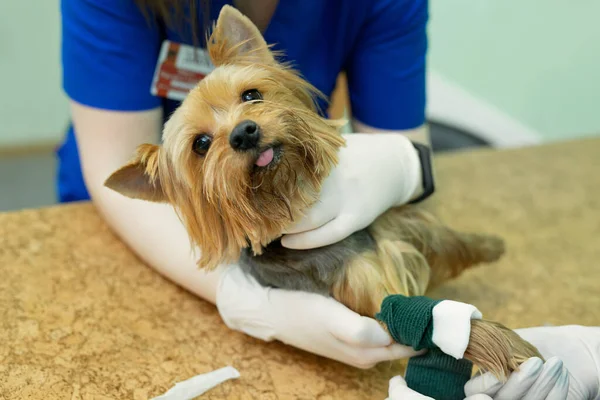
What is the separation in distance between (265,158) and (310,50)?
1.62ft

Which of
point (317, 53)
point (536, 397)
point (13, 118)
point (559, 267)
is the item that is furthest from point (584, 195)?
point (13, 118)

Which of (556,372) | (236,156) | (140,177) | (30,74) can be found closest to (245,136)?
(236,156)

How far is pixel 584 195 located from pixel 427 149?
692 millimetres

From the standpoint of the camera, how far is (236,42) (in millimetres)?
965

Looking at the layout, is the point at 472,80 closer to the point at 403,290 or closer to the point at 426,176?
the point at 426,176

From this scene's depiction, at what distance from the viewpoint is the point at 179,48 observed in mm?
1168

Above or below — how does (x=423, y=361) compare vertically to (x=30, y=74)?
above

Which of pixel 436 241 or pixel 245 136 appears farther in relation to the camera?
pixel 436 241

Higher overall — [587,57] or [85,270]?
[587,57]

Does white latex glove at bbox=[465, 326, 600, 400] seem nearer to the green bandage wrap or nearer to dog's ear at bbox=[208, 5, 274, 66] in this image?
the green bandage wrap

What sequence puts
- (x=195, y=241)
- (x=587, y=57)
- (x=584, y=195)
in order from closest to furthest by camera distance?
(x=195, y=241)
(x=584, y=195)
(x=587, y=57)

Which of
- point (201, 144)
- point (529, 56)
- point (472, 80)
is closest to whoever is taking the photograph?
point (201, 144)

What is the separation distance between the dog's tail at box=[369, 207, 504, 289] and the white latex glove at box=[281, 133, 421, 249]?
0.10ft

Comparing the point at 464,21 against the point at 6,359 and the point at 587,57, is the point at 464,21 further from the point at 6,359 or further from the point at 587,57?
the point at 6,359
